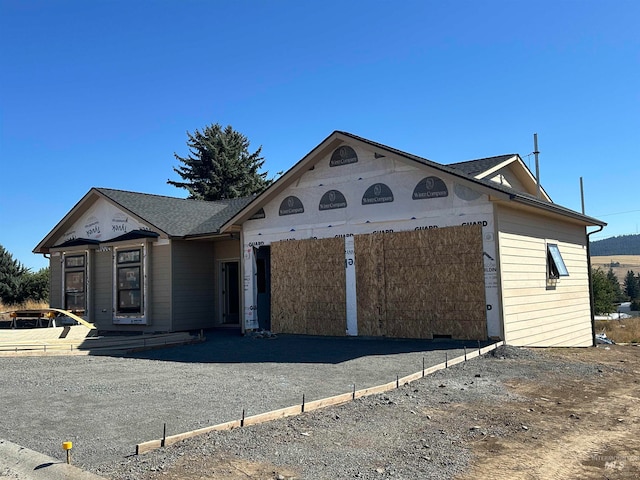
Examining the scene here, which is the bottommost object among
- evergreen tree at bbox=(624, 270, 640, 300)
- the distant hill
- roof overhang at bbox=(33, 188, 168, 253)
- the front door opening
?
evergreen tree at bbox=(624, 270, 640, 300)

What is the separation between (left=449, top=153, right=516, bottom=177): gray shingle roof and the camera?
16.0 metres

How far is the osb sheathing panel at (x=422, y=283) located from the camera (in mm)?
12773

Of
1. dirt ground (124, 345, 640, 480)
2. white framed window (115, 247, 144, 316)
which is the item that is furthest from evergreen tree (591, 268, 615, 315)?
dirt ground (124, 345, 640, 480)

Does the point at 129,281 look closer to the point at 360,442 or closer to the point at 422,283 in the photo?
the point at 422,283

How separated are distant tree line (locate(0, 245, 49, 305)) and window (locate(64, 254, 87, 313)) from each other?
58.3ft

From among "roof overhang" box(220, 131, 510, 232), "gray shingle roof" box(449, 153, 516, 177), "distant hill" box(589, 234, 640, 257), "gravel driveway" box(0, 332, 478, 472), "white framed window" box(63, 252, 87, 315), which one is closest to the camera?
"gravel driveway" box(0, 332, 478, 472)

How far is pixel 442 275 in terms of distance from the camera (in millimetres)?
13164

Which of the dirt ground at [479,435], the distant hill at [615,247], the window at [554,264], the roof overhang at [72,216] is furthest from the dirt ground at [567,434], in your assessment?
the distant hill at [615,247]

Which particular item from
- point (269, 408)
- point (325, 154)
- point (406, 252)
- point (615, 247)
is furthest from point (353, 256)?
point (615, 247)

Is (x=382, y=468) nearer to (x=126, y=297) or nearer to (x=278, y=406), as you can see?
(x=278, y=406)

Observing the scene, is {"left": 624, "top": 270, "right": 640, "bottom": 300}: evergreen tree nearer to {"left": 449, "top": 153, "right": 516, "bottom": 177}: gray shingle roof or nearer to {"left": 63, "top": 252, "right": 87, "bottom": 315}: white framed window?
{"left": 449, "top": 153, "right": 516, "bottom": 177}: gray shingle roof

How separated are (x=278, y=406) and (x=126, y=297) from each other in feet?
44.3

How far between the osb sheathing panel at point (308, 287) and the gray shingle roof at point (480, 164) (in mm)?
4638

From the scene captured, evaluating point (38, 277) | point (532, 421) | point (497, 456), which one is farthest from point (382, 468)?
point (38, 277)
